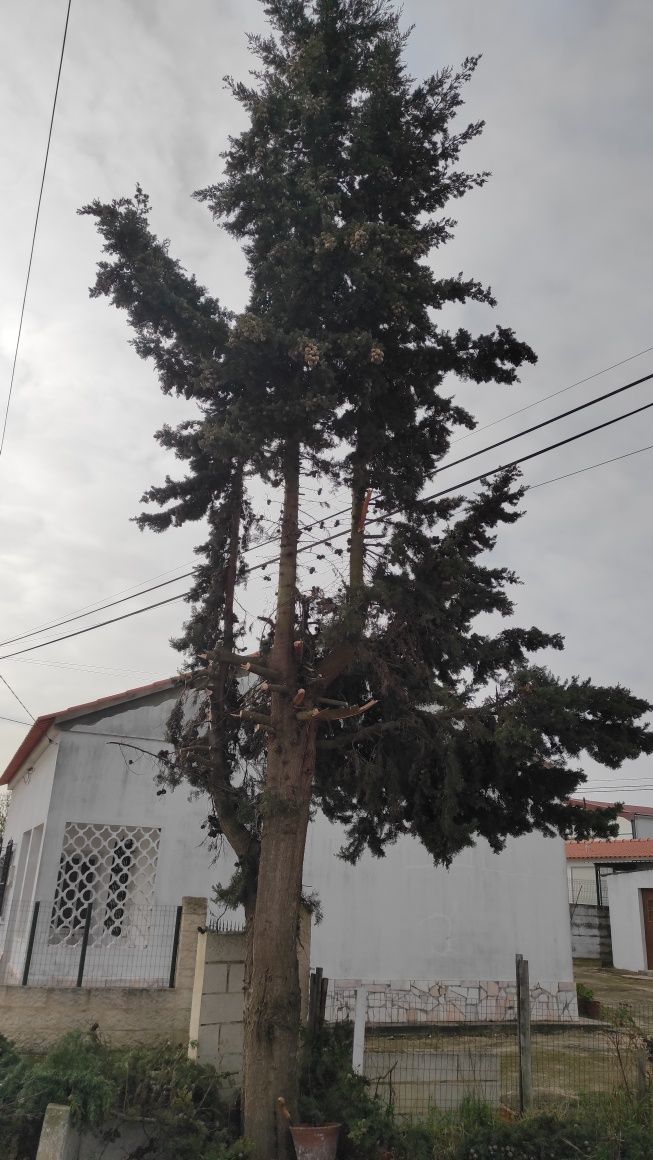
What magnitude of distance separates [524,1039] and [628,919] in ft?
62.1

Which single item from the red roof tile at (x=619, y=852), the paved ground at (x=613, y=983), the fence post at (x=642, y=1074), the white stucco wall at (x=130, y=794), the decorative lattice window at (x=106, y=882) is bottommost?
the fence post at (x=642, y=1074)

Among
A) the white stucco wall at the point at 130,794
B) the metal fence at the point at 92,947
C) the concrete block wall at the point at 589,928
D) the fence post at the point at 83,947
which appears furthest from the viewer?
the concrete block wall at the point at 589,928

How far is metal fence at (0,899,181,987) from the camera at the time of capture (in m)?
10.8

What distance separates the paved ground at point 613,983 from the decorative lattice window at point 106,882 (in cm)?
970

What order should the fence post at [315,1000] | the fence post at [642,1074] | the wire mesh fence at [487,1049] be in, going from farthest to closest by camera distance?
1. the fence post at [315,1000]
2. the wire mesh fence at [487,1049]
3. the fence post at [642,1074]

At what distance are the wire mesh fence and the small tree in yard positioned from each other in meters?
1.90

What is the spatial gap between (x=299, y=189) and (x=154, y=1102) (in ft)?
24.9

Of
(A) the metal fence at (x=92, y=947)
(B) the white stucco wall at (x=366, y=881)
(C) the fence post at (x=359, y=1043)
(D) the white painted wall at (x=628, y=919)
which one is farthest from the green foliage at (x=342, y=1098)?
(D) the white painted wall at (x=628, y=919)

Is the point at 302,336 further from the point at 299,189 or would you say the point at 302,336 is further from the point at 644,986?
the point at 644,986

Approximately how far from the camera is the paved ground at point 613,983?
58.1 feet

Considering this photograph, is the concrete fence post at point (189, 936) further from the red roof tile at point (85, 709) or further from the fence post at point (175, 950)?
the red roof tile at point (85, 709)

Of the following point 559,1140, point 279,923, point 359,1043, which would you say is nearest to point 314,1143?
point 279,923

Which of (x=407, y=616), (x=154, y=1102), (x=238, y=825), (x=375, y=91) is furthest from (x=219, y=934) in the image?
(x=375, y=91)

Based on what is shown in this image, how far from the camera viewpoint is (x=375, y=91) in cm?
756
